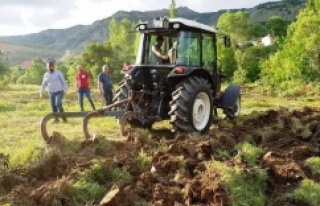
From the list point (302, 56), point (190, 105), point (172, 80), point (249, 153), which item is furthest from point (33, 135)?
point (302, 56)

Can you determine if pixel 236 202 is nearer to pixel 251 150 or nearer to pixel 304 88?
pixel 251 150

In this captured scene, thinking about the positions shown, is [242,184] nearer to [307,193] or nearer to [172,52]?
[307,193]

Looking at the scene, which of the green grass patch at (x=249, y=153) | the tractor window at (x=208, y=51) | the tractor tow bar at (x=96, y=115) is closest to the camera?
the green grass patch at (x=249, y=153)

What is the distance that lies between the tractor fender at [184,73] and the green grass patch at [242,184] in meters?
3.30

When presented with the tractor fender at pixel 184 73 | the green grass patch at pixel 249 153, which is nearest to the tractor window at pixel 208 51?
the tractor fender at pixel 184 73

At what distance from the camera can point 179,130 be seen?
9297mm

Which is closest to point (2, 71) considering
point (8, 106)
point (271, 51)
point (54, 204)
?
point (271, 51)

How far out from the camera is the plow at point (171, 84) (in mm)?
9305

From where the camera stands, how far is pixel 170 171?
6.38 metres

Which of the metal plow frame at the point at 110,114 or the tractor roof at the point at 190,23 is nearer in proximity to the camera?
the metal plow frame at the point at 110,114

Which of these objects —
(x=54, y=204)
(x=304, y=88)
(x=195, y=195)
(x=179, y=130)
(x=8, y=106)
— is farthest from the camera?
(x=304, y=88)

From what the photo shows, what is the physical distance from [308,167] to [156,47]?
15.6 feet

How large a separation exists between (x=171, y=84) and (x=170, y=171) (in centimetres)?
348

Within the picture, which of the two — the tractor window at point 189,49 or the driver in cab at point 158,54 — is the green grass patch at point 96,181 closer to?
the tractor window at point 189,49
